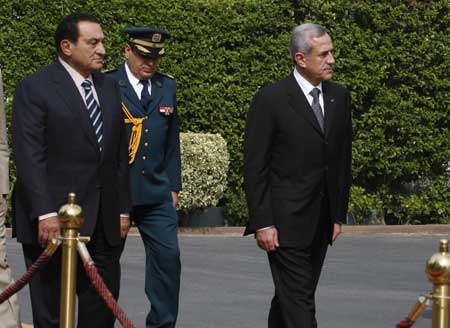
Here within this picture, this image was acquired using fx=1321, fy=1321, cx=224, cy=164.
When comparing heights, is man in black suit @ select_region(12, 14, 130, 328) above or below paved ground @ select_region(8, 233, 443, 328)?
Answer: above

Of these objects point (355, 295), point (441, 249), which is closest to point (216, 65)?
point (355, 295)

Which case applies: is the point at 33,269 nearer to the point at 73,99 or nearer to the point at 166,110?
the point at 73,99


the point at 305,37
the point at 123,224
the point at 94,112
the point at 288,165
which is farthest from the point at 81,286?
the point at 305,37

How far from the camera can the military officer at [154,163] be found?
812 centimetres

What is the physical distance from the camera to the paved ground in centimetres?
942

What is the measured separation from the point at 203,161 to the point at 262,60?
180 cm

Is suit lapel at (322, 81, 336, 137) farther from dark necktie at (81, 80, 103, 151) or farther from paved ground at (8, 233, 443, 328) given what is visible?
paved ground at (8, 233, 443, 328)

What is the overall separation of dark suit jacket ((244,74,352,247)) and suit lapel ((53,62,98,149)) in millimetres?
919

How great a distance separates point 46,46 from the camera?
1691cm

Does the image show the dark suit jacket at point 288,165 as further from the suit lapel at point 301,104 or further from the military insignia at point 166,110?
the military insignia at point 166,110

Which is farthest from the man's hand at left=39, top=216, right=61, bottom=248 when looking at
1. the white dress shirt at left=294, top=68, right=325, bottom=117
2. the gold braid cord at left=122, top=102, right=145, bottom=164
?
the gold braid cord at left=122, top=102, right=145, bottom=164

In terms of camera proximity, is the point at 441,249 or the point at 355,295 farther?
the point at 355,295

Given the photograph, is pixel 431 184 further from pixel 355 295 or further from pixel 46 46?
pixel 355 295

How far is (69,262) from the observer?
552cm
